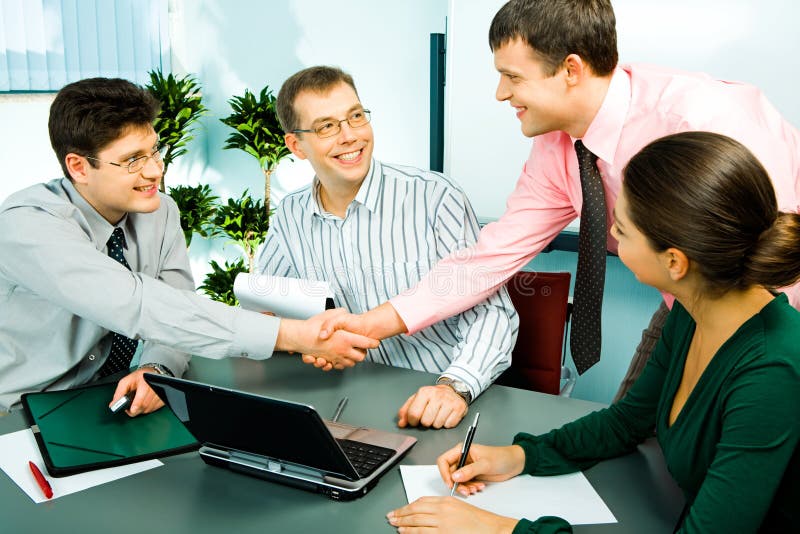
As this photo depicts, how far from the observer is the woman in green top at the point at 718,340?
1000mm

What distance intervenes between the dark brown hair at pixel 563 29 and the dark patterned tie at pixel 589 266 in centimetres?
22

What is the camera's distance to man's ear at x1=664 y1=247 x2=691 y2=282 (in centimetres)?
109

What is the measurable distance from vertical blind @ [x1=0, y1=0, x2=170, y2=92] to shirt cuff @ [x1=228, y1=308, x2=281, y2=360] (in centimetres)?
263

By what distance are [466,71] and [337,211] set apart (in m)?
1.29

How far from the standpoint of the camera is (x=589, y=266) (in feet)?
5.77

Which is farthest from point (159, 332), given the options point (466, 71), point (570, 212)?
point (466, 71)

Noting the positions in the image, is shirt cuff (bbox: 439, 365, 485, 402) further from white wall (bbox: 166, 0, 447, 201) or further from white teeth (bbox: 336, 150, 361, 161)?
white wall (bbox: 166, 0, 447, 201)

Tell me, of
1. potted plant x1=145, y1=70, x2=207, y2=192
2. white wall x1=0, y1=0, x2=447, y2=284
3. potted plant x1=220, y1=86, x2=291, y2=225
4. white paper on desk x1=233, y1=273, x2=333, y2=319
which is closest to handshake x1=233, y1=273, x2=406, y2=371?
white paper on desk x1=233, y1=273, x2=333, y2=319

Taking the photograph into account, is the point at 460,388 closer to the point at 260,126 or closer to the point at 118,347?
the point at 118,347

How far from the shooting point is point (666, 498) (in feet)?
3.86

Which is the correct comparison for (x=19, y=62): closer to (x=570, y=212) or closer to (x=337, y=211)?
(x=337, y=211)

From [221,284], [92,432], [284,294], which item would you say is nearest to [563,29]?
[284,294]

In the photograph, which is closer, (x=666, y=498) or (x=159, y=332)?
(x=666, y=498)

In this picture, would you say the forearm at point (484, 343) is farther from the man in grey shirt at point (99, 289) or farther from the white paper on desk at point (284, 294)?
the white paper on desk at point (284, 294)
